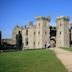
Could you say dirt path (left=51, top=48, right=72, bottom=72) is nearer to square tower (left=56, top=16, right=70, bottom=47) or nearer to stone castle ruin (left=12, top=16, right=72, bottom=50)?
stone castle ruin (left=12, top=16, right=72, bottom=50)

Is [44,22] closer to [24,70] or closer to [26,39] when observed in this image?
[26,39]

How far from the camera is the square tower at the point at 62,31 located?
71.9 metres

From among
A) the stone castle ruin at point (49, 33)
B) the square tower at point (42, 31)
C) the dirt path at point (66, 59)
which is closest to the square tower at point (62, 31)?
the stone castle ruin at point (49, 33)

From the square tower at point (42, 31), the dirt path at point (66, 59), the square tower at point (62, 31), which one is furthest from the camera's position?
the square tower at point (42, 31)

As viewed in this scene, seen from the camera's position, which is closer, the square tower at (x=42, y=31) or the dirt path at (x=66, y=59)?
the dirt path at (x=66, y=59)

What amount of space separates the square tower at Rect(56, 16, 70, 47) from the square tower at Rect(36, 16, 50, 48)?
122 inches

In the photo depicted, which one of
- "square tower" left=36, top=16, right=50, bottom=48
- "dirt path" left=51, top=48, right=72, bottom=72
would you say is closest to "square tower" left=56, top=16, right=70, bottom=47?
"square tower" left=36, top=16, right=50, bottom=48

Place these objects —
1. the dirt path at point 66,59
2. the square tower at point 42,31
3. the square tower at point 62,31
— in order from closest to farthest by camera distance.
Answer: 1. the dirt path at point 66,59
2. the square tower at point 62,31
3. the square tower at point 42,31

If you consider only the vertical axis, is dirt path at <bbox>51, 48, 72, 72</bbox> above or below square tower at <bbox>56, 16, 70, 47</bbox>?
below

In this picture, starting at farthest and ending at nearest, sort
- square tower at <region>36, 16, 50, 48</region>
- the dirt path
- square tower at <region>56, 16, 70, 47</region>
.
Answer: square tower at <region>36, 16, 50, 48</region> → square tower at <region>56, 16, 70, 47</region> → the dirt path

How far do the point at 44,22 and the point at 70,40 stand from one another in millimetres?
9987

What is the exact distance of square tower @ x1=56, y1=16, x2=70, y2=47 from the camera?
71.9 metres

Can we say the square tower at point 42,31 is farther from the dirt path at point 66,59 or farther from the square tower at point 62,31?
the dirt path at point 66,59

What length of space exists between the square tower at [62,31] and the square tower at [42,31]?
310 cm
